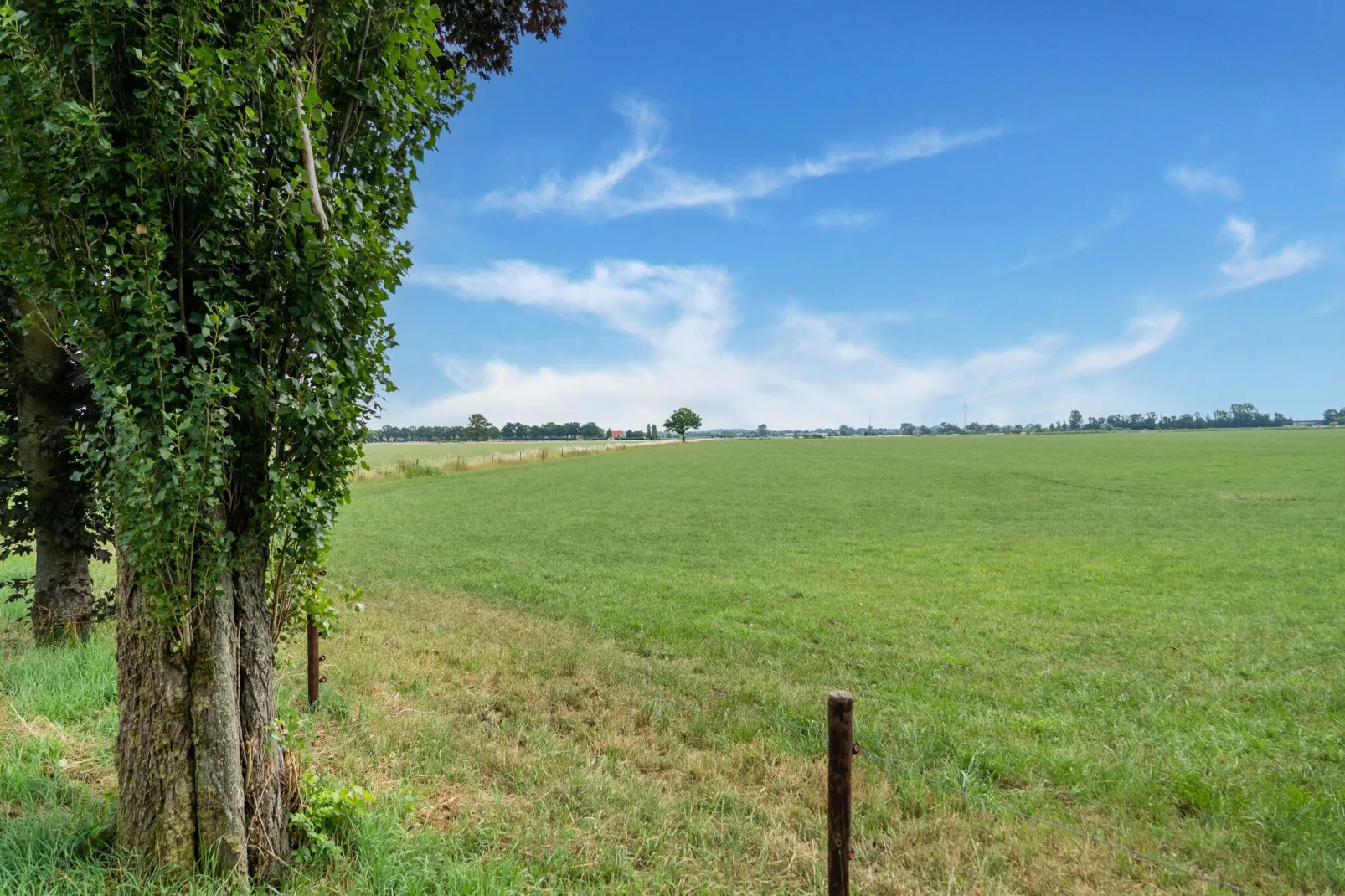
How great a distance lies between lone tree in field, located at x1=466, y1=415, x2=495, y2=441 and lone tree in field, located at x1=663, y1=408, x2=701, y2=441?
124 ft

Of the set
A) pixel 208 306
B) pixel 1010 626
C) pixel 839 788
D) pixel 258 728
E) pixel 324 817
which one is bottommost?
pixel 1010 626

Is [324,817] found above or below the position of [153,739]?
below

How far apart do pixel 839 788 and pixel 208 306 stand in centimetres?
355

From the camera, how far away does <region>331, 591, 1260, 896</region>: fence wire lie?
3.40 meters

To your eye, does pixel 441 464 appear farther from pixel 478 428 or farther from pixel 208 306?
pixel 478 428

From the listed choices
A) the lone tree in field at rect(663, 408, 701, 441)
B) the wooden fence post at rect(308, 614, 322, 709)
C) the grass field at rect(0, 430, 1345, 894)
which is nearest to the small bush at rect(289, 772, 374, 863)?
the grass field at rect(0, 430, 1345, 894)

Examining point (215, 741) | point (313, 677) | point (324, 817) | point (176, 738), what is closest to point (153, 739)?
point (176, 738)

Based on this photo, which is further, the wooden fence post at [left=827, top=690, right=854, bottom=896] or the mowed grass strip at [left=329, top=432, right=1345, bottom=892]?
the mowed grass strip at [left=329, top=432, right=1345, bottom=892]

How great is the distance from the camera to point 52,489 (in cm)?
588

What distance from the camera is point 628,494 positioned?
2839cm

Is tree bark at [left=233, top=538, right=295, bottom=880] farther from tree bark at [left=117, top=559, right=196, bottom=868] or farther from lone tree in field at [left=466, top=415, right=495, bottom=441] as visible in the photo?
lone tree in field at [left=466, top=415, right=495, bottom=441]

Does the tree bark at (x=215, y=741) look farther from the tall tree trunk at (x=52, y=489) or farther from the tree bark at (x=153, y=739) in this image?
the tall tree trunk at (x=52, y=489)

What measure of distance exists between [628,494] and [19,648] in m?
22.9

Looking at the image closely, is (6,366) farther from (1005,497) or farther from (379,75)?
(1005,497)
